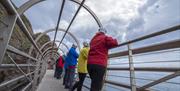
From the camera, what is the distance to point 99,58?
15.0 feet

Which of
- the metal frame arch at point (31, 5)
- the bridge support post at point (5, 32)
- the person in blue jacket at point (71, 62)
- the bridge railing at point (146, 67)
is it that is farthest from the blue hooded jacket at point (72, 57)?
the bridge support post at point (5, 32)

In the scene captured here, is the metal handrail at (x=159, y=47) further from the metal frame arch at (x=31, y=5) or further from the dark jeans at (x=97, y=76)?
the metal frame arch at (x=31, y=5)

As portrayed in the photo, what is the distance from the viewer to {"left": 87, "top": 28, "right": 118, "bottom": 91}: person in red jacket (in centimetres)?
448

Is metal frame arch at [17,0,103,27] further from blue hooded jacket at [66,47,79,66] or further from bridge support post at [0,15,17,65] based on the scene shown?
bridge support post at [0,15,17,65]

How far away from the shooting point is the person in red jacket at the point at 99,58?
4.48m

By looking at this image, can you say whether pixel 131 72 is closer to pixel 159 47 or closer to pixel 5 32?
pixel 159 47

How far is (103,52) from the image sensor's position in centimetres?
462

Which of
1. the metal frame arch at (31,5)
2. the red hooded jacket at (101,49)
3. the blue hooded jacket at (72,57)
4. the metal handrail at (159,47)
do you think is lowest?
the metal handrail at (159,47)

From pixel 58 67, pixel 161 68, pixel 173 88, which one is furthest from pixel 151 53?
pixel 58 67

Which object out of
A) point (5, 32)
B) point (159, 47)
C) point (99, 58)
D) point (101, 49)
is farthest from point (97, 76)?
point (5, 32)

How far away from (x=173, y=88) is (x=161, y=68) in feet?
1.29

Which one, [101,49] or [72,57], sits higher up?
[72,57]

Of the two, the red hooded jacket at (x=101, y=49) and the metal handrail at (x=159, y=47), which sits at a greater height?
the red hooded jacket at (x=101, y=49)

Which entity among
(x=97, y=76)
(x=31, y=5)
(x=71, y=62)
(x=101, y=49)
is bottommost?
(x=97, y=76)
